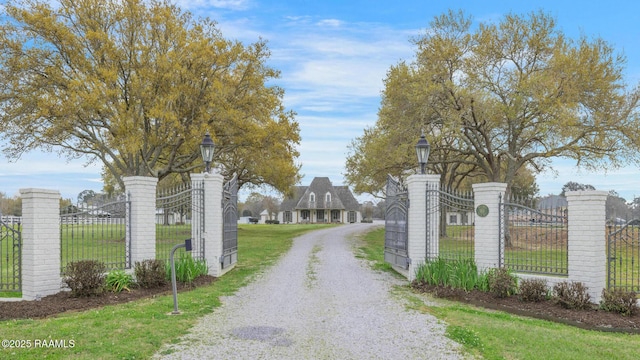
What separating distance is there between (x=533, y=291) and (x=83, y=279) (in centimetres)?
897

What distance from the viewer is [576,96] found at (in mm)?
21625

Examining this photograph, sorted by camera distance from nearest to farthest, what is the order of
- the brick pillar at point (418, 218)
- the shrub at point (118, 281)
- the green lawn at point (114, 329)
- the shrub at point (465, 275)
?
1. the green lawn at point (114, 329)
2. the shrub at point (118, 281)
3. the shrub at point (465, 275)
4. the brick pillar at point (418, 218)

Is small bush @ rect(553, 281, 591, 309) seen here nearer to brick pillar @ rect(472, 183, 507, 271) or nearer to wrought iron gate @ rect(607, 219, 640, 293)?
wrought iron gate @ rect(607, 219, 640, 293)

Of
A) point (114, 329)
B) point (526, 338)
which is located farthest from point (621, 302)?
point (114, 329)

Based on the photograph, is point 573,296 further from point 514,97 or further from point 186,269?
point 514,97

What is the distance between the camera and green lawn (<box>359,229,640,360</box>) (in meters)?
6.27

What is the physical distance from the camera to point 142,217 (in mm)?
11117

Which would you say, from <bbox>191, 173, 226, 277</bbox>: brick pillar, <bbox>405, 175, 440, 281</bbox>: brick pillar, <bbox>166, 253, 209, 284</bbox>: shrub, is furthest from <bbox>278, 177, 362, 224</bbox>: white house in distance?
<bbox>405, 175, 440, 281</bbox>: brick pillar

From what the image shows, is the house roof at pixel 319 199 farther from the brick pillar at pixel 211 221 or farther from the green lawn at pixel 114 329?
the green lawn at pixel 114 329

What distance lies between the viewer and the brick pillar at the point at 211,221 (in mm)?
13000

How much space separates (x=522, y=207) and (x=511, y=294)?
194 centimetres

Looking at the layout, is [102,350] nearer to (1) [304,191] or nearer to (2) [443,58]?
(2) [443,58]

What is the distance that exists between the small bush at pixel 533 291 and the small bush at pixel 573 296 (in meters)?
0.34

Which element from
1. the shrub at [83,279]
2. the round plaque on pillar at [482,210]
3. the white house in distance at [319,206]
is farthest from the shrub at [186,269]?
the white house in distance at [319,206]
